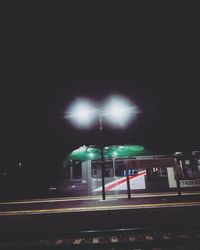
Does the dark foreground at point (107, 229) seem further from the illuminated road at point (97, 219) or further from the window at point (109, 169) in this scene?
the window at point (109, 169)

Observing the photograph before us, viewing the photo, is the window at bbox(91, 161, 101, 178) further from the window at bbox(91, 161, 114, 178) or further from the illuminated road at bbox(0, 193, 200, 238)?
the illuminated road at bbox(0, 193, 200, 238)

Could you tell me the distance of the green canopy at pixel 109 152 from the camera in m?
13.3

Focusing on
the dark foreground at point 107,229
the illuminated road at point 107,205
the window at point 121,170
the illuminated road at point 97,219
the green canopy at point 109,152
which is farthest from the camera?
the green canopy at point 109,152

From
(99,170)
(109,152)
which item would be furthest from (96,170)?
(109,152)

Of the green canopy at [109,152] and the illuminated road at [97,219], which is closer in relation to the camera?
the illuminated road at [97,219]

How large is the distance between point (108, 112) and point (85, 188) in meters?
5.44

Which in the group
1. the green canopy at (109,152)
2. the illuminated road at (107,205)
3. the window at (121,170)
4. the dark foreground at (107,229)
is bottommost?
the dark foreground at (107,229)

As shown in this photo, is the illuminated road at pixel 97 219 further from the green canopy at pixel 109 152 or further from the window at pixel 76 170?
the green canopy at pixel 109 152

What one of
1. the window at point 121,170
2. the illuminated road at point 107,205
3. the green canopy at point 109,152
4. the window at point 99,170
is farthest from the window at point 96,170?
the illuminated road at point 107,205

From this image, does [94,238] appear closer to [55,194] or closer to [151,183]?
[151,183]

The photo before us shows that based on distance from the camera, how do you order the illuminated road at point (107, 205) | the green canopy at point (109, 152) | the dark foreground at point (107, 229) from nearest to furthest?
the dark foreground at point (107, 229) → the illuminated road at point (107, 205) → the green canopy at point (109, 152)

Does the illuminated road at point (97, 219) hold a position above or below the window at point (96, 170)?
below

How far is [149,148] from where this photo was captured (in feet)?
45.5

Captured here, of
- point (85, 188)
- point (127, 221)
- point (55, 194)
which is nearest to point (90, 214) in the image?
point (127, 221)
